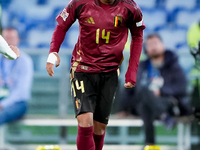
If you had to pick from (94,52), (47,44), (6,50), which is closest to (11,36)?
(47,44)

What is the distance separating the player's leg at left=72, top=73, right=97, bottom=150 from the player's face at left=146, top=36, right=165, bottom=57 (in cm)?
217

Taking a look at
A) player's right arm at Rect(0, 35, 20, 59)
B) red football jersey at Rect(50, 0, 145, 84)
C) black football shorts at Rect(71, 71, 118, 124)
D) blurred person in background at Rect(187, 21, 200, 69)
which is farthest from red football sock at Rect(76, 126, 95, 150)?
blurred person in background at Rect(187, 21, 200, 69)

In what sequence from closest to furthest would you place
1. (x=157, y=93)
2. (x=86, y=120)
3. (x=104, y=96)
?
1. (x=86, y=120)
2. (x=104, y=96)
3. (x=157, y=93)

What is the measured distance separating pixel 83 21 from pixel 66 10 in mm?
172

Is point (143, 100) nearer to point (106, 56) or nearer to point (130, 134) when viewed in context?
point (130, 134)

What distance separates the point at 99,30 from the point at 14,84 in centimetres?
245

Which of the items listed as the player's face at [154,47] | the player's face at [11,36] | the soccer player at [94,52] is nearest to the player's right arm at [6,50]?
the soccer player at [94,52]

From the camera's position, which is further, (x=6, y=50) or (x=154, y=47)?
(x=154, y=47)

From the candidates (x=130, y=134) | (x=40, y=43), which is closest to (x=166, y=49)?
(x=130, y=134)

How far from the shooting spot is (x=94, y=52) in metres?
3.00

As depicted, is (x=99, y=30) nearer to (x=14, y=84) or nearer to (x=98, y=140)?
(x=98, y=140)

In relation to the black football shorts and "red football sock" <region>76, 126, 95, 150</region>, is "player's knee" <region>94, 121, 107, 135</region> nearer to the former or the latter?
the black football shorts

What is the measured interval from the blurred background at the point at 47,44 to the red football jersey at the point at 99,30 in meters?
1.99

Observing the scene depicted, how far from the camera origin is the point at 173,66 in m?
4.96
